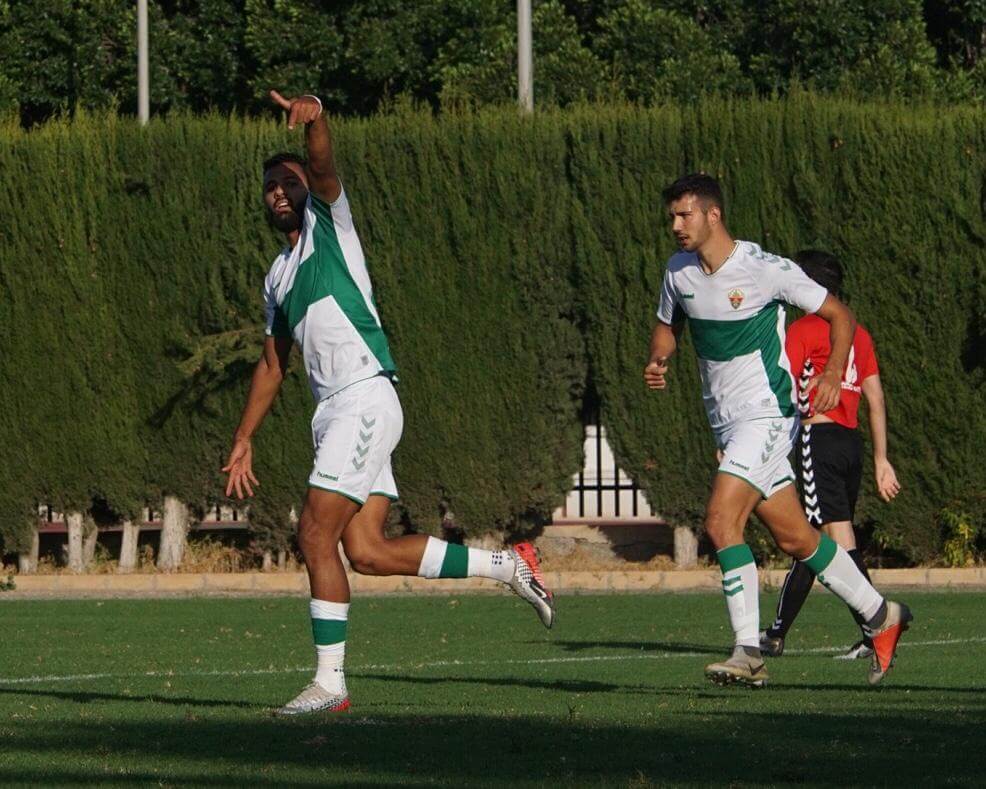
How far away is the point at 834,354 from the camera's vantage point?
8.55 metres

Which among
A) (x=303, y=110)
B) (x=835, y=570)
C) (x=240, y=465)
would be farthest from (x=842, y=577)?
(x=303, y=110)

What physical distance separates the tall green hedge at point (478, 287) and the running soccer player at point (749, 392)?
31.1ft

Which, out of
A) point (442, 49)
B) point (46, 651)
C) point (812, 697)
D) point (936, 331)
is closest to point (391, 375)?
point (812, 697)

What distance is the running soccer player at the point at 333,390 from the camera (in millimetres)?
7996

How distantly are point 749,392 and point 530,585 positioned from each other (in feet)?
4.25

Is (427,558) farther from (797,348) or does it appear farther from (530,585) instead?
(797,348)

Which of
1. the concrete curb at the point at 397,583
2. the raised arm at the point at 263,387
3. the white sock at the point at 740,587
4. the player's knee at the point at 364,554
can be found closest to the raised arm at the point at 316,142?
the raised arm at the point at 263,387

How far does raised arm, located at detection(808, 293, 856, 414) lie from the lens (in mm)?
8367

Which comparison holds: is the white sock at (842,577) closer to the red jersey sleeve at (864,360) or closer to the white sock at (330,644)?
the white sock at (330,644)

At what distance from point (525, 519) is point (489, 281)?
7.81 ft

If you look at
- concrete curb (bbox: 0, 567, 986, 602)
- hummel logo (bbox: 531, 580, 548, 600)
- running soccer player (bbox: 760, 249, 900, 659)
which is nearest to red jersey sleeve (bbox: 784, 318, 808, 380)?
running soccer player (bbox: 760, 249, 900, 659)

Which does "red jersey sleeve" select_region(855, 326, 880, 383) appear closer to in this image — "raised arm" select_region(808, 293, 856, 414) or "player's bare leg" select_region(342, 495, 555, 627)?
"raised arm" select_region(808, 293, 856, 414)

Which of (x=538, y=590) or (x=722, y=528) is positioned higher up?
(x=722, y=528)

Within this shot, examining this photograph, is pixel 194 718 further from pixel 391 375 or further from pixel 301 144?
pixel 301 144
